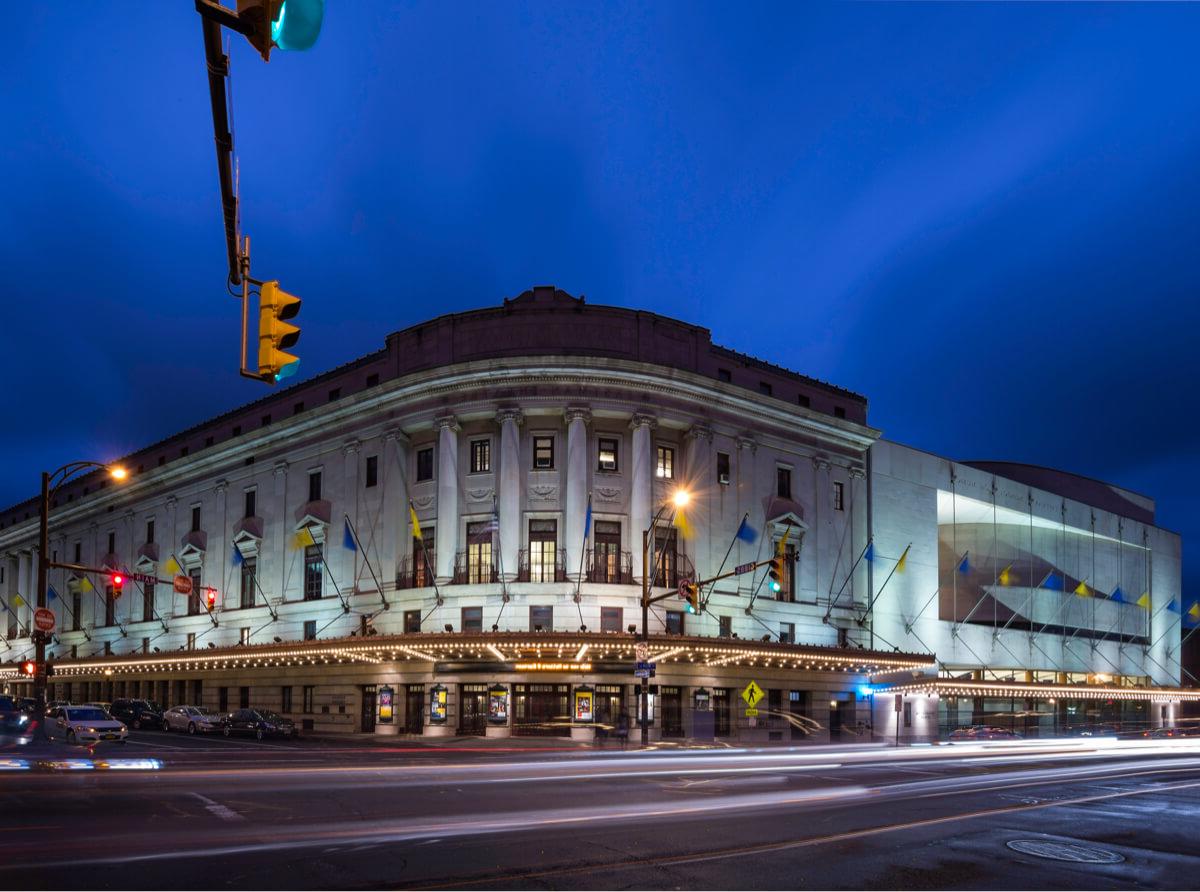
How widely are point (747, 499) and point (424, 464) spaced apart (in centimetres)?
1627

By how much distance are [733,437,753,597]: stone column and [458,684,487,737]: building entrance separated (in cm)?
1370

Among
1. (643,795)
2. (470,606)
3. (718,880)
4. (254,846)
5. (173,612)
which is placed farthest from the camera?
(173,612)

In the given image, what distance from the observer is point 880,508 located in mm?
60531

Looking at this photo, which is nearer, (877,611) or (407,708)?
(407,708)

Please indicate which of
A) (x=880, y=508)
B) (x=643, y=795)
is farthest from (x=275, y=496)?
(x=643, y=795)

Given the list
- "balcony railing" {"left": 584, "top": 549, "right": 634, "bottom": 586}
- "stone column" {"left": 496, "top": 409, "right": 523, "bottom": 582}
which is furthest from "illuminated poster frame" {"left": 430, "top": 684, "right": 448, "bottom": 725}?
"balcony railing" {"left": 584, "top": 549, "right": 634, "bottom": 586}

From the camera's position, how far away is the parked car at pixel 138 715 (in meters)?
55.7

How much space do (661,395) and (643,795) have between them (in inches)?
1210

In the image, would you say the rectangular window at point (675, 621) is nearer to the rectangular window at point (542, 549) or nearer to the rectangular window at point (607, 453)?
the rectangular window at point (542, 549)

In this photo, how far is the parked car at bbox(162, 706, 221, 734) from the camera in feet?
164

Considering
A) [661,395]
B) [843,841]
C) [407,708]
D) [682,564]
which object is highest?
[661,395]

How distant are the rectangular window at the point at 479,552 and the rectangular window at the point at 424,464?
13.2ft

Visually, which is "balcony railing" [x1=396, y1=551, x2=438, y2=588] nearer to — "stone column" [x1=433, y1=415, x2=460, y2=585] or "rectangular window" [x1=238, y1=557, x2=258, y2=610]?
"stone column" [x1=433, y1=415, x2=460, y2=585]

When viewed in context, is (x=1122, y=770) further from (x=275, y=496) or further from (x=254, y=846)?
(x=275, y=496)
